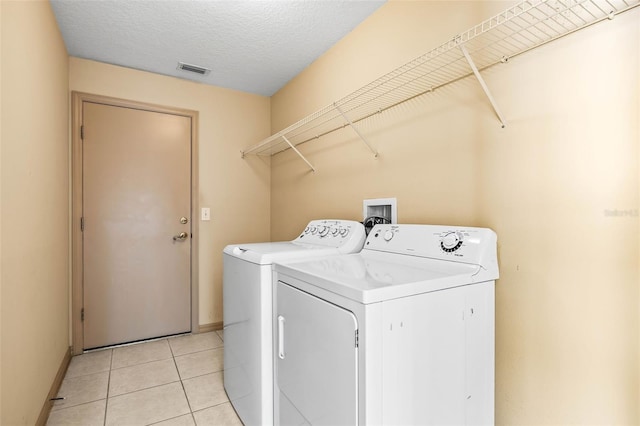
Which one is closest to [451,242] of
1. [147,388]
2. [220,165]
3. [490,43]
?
[490,43]

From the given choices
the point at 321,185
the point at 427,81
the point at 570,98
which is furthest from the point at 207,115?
the point at 570,98

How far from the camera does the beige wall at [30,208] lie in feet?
4.11

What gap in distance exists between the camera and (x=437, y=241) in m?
1.40

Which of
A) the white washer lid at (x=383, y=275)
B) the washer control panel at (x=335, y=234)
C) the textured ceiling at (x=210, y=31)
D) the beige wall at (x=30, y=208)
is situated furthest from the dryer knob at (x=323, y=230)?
the beige wall at (x=30, y=208)

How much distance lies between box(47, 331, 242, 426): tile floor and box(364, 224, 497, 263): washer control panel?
4.20ft

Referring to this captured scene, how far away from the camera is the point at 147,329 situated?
2832 mm

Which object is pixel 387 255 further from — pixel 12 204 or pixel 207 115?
pixel 207 115

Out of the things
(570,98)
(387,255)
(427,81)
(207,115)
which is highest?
(207,115)

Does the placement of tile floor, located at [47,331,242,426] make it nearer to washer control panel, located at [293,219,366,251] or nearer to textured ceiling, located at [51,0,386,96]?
washer control panel, located at [293,219,366,251]

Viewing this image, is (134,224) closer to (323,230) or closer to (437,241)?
(323,230)

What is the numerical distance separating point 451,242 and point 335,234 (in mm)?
770

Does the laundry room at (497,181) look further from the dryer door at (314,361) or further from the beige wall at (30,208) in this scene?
the dryer door at (314,361)

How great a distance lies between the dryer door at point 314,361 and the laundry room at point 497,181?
0.75 metres

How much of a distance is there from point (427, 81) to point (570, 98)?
25.6 inches
